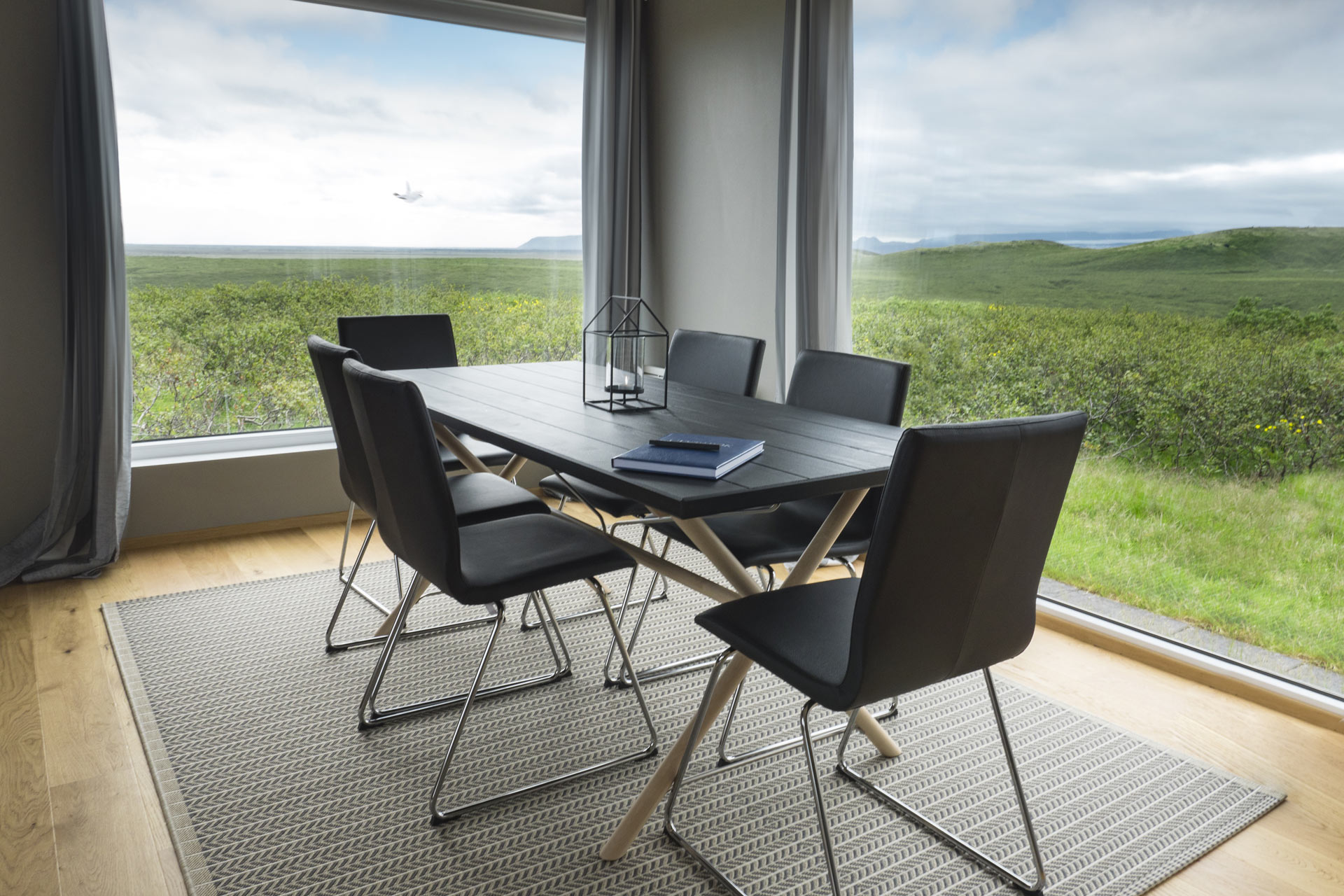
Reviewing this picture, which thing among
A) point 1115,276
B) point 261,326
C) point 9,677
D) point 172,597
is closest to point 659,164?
point 261,326

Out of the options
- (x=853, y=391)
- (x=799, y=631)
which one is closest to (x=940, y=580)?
(x=799, y=631)

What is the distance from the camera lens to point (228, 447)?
430 cm

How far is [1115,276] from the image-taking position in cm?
319

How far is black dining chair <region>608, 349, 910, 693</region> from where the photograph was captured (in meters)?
2.48

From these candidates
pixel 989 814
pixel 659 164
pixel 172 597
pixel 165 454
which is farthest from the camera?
pixel 659 164

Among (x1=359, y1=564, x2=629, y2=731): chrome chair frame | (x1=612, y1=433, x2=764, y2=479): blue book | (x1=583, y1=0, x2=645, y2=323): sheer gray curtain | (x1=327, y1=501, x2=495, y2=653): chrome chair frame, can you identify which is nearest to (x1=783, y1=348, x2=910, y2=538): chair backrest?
(x1=612, y1=433, x2=764, y2=479): blue book

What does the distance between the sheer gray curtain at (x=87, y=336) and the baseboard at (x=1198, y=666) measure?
11.2ft

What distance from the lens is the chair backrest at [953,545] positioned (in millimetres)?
1491

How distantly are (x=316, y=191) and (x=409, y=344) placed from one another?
1.16 meters

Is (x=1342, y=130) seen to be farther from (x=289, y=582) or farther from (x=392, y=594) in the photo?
(x=289, y=582)

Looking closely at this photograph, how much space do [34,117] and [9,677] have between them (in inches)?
80.5

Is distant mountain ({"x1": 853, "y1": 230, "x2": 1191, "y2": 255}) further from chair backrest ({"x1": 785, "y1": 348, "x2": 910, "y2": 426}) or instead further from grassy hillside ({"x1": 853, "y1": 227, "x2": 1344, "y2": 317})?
chair backrest ({"x1": 785, "y1": 348, "x2": 910, "y2": 426})

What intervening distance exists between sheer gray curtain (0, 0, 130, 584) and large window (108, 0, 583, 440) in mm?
418

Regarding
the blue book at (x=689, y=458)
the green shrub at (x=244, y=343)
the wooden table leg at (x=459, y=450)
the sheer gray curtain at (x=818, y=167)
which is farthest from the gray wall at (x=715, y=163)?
the blue book at (x=689, y=458)
